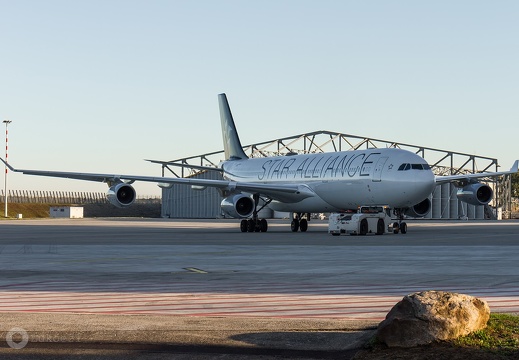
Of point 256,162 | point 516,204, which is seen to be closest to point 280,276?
point 256,162

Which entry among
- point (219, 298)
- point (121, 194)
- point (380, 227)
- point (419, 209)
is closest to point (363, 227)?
point (380, 227)

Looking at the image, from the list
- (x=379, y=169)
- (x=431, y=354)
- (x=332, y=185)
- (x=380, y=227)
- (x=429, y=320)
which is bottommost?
(x=431, y=354)

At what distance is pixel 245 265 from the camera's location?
1936 cm

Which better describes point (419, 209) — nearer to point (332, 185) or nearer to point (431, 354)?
point (332, 185)

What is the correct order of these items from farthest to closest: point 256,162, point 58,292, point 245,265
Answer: point 256,162 < point 245,265 < point 58,292

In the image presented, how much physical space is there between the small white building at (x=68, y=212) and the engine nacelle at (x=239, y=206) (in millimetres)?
68501

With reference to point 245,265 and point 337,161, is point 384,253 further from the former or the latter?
point 337,161

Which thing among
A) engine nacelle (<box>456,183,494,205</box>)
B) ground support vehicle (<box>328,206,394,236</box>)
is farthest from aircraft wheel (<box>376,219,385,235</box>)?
engine nacelle (<box>456,183,494,205</box>)

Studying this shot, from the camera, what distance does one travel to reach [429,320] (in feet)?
26.2

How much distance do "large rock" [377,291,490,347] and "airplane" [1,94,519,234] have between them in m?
33.4

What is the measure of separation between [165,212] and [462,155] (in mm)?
41504

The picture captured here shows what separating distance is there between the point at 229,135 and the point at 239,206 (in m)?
15.0

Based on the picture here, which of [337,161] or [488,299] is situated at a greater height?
[337,161]

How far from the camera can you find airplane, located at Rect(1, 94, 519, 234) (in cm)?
4191
